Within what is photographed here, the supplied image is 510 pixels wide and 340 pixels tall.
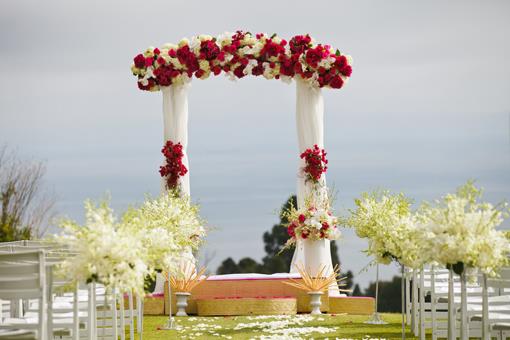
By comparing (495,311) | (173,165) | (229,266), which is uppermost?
(173,165)

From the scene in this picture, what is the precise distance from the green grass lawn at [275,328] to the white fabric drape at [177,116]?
3.19m

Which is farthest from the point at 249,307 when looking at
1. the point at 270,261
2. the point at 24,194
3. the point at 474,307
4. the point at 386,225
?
the point at 270,261

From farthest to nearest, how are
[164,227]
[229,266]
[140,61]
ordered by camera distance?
1. [229,266]
2. [140,61]
3. [164,227]

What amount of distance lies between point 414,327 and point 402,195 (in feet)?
6.41

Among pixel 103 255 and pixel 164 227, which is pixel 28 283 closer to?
pixel 103 255

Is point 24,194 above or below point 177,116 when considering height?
below

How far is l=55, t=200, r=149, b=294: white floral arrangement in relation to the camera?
6.85 meters

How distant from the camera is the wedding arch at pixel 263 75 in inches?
625

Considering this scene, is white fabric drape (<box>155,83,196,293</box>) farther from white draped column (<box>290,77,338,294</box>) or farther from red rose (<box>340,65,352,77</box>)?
red rose (<box>340,65,352,77</box>)

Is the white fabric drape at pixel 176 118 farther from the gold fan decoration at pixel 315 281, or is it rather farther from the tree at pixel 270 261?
the tree at pixel 270 261

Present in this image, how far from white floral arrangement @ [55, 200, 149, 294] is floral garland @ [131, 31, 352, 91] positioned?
929 cm

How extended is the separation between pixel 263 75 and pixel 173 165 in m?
2.19

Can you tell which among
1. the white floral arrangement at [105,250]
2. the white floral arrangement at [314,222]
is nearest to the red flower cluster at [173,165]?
the white floral arrangement at [314,222]

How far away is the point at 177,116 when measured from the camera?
1656 centimetres
